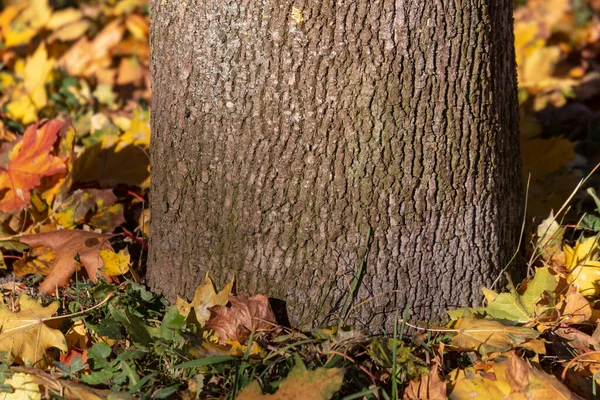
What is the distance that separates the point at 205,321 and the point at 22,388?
48cm

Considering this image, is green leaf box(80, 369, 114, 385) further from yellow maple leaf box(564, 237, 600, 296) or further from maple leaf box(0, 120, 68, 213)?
yellow maple leaf box(564, 237, 600, 296)

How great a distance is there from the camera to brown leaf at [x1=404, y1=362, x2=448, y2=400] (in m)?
1.58

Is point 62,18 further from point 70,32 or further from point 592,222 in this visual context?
point 592,222

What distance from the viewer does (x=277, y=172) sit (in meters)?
1.81

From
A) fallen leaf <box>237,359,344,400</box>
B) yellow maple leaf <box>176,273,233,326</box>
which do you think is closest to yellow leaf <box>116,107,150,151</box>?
yellow maple leaf <box>176,273,233,326</box>

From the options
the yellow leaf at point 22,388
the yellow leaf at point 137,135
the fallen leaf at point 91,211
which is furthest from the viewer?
the yellow leaf at point 137,135

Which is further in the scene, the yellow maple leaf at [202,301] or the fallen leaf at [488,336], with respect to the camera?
the yellow maple leaf at [202,301]

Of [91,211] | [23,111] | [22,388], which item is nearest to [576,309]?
[22,388]

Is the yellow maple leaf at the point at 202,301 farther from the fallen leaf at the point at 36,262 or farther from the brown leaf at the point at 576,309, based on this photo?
the brown leaf at the point at 576,309

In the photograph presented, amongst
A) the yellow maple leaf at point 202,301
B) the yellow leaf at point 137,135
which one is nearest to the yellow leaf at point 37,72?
the yellow leaf at point 137,135

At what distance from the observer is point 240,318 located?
1.81m

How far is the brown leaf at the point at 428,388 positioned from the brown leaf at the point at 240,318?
413 millimetres

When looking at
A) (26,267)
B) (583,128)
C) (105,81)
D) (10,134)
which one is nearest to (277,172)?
(26,267)

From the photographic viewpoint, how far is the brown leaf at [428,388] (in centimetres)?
158
